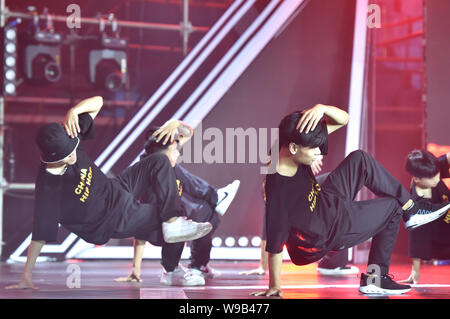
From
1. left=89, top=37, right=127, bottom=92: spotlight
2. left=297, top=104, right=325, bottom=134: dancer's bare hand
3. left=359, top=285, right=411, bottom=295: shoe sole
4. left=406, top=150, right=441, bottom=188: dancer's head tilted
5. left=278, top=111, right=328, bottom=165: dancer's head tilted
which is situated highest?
left=89, top=37, right=127, bottom=92: spotlight

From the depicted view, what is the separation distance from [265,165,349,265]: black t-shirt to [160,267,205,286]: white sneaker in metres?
0.83

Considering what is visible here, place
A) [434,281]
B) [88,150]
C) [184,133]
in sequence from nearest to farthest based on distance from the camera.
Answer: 1. [434,281]
2. [184,133]
3. [88,150]

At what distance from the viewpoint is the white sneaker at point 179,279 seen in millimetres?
3693

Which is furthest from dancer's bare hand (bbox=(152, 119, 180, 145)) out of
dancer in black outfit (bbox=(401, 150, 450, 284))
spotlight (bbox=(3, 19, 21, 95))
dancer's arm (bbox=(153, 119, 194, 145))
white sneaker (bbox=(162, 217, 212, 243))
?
spotlight (bbox=(3, 19, 21, 95))

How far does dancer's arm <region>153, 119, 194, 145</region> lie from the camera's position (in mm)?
3910

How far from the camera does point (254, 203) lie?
5.98 m

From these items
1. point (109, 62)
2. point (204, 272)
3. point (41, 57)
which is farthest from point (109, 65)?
point (204, 272)

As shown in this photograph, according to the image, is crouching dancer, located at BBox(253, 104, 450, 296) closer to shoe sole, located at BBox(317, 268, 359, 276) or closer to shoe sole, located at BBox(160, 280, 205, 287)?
shoe sole, located at BBox(160, 280, 205, 287)

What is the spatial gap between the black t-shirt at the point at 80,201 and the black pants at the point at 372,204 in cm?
122

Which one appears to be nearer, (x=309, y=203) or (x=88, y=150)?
(x=309, y=203)

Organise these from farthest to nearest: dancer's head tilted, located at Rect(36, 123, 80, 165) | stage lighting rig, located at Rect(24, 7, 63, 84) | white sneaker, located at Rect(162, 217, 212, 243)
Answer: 1. stage lighting rig, located at Rect(24, 7, 63, 84)
2. white sneaker, located at Rect(162, 217, 212, 243)
3. dancer's head tilted, located at Rect(36, 123, 80, 165)

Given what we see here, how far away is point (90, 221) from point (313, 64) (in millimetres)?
3284
